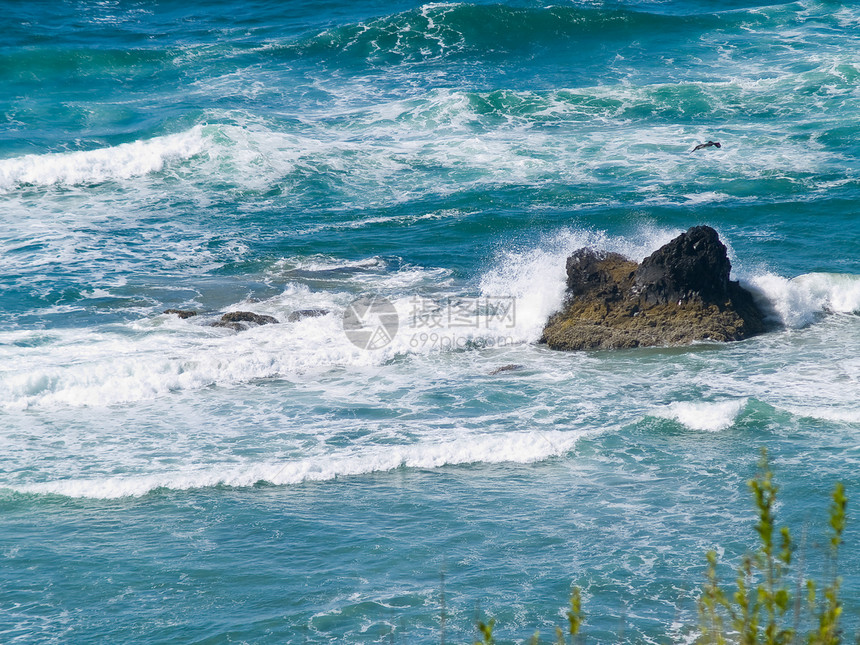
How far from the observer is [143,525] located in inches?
343

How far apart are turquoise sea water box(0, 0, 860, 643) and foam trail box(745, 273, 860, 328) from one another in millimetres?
68

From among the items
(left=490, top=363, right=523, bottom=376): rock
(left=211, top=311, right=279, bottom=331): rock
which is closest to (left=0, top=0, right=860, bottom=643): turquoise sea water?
(left=490, top=363, right=523, bottom=376): rock

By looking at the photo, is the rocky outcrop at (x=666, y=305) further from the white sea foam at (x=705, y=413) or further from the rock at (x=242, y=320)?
the rock at (x=242, y=320)

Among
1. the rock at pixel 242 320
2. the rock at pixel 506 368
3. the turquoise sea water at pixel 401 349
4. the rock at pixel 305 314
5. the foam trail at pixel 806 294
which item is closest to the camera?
the turquoise sea water at pixel 401 349

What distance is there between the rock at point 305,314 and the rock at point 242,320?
0.89 ft

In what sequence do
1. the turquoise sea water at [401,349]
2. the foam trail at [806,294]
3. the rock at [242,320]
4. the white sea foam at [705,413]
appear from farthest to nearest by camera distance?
the rock at [242,320], the foam trail at [806,294], the white sea foam at [705,413], the turquoise sea water at [401,349]

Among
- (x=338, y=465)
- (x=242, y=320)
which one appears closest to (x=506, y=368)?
(x=338, y=465)

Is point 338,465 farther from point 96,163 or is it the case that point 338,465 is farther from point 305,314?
point 96,163

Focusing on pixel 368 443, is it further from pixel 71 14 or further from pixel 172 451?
pixel 71 14

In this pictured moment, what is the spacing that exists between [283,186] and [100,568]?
15846 mm

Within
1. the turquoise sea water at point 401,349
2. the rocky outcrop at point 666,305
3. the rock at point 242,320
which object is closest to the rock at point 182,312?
the turquoise sea water at point 401,349

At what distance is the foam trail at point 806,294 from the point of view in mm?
13984

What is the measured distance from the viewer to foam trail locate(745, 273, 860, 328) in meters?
14.0

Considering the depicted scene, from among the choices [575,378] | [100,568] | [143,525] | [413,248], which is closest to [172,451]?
[143,525]
